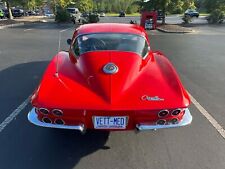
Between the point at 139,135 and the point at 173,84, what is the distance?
977 millimetres

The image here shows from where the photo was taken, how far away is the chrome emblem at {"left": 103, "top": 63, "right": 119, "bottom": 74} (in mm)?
4700

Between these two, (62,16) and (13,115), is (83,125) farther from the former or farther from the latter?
(62,16)

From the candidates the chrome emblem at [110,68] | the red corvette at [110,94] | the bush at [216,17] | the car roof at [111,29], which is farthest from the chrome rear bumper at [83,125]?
the bush at [216,17]

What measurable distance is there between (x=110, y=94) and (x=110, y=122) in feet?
1.21

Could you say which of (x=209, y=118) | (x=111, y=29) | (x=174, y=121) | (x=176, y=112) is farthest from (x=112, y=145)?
(x=111, y=29)

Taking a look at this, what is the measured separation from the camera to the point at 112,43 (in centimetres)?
557

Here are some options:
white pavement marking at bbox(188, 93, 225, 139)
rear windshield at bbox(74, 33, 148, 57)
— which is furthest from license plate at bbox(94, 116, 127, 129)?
white pavement marking at bbox(188, 93, 225, 139)

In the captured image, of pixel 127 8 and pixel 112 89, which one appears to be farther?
pixel 127 8

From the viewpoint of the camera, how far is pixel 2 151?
14.6 feet

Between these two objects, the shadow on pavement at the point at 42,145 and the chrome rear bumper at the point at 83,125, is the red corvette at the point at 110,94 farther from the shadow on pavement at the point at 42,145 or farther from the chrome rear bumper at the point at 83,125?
the shadow on pavement at the point at 42,145

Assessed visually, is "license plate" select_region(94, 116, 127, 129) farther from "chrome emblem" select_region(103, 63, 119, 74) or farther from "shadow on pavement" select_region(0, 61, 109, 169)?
"chrome emblem" select_region(103, 63, 119, 74)

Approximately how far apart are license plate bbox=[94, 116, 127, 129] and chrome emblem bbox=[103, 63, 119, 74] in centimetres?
82

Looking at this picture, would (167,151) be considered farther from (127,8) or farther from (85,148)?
(127,8)

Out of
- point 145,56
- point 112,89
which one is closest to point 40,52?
point 145,56
